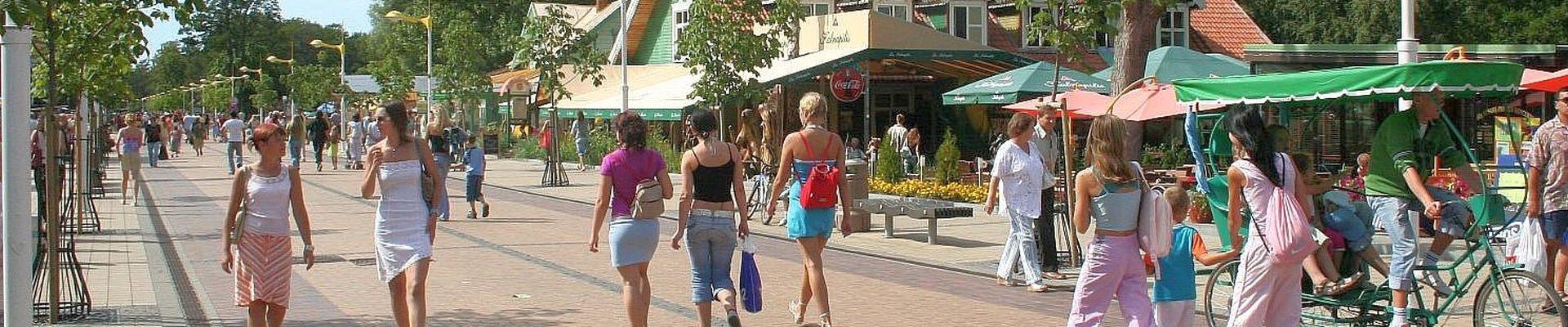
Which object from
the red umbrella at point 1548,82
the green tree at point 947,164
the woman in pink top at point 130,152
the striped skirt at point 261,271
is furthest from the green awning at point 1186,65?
the striped skirt at point 261,271

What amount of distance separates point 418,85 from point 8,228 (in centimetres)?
7153

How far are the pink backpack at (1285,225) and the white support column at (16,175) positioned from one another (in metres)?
5.60

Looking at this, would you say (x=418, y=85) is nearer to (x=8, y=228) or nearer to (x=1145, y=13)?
(x=1145, y=13)

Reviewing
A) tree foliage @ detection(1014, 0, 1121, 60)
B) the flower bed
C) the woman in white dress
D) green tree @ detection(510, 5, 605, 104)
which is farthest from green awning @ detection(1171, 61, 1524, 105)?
green tree @ detection(510, 5, 605, 104)

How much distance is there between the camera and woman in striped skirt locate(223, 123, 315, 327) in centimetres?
822

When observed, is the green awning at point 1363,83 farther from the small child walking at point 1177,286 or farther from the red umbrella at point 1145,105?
the red umbrella at point 1145,105

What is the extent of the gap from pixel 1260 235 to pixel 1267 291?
0.83ft

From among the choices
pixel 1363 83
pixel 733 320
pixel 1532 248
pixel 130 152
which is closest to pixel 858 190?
pixel 1532 248

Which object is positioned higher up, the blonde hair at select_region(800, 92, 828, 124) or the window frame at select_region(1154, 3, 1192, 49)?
the window frame at select_region(1154, 3, 1192, 49)

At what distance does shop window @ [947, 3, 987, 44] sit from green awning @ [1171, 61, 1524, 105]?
27824 mm

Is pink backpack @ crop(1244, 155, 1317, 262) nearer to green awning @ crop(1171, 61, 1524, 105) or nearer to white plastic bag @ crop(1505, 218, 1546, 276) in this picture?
green awning @ crop(1171, 61, 1524, 105)

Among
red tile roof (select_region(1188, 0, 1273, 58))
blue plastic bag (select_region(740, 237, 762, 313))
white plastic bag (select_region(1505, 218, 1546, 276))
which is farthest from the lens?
red tile roof (select_region(1188, 0, 1273, 58))

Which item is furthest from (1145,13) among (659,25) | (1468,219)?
(659,25)

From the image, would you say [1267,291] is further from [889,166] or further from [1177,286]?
[889,166]
